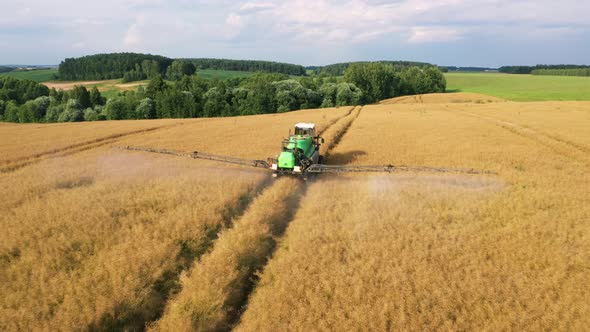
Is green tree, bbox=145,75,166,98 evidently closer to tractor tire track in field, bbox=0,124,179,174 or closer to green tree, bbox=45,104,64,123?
green tree, bbox=45,104,64,123

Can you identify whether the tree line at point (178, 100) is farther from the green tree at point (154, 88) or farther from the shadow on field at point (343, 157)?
the shadow on field at point (343, 157)

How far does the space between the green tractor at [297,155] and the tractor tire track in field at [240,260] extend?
184 cm

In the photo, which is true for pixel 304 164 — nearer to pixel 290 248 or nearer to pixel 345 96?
pixel 290 248

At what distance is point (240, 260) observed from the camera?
9883mm

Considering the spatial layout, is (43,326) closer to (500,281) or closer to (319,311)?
(319,311)

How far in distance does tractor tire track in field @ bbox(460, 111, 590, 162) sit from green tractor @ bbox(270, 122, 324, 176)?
729 inches

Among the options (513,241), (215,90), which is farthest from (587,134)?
(215,90)

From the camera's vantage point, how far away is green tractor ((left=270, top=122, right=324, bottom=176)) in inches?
704

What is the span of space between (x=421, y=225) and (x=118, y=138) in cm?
2994

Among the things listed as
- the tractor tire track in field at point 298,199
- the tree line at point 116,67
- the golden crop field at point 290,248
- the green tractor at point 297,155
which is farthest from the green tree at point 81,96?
the green tractor at point 297,155

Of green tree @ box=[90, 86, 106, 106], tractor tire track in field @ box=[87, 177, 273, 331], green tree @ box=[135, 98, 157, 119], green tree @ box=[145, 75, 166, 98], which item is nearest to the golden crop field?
tractor tire track in field @ box=[87, 177, 273, 331]

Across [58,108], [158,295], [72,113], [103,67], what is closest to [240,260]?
[158,295]

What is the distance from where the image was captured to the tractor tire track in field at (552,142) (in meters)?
24.4

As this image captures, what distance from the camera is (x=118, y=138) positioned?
1292 inches
